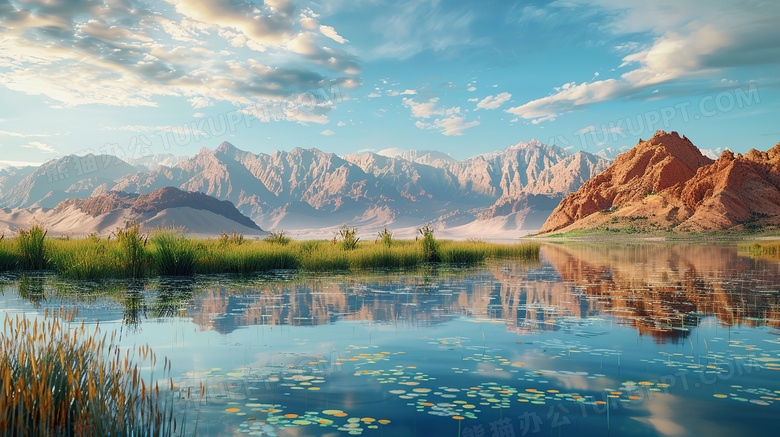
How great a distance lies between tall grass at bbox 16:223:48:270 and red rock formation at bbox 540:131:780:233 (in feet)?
454

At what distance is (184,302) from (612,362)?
12.1 metres

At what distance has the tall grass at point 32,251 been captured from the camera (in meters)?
25.5

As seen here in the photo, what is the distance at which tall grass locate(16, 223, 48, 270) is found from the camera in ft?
83.6

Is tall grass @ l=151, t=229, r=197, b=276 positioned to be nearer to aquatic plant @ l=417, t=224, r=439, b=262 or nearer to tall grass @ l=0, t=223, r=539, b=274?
tall grass @ l=0, t=223, r=539, b=274

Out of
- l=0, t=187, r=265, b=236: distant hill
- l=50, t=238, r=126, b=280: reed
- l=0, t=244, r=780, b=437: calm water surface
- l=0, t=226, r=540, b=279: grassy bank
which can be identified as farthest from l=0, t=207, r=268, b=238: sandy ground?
l=0, t=244, r=780, b=437: calm water surface

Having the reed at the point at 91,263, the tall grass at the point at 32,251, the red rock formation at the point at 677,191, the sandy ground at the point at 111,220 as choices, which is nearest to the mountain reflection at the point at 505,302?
the reed at the point at 91,263

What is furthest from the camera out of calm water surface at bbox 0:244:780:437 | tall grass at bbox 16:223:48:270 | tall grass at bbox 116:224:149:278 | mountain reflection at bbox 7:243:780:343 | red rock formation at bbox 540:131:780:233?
red rock formation at bbox 540:131:780:233

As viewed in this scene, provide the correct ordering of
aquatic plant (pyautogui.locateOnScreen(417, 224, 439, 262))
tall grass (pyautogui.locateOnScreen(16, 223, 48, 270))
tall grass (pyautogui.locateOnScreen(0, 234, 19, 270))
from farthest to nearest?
aquatic plant (pyautogui.locateOnScreen(417, 224, 439, 262)) → tall grass (pyautogui.locateOnScreen(0, 234, 19, 270)) → tall grass (pyautogui.locateOnScreen(16, 223, 48, 270))

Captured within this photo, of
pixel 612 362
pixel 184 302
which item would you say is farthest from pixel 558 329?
pixel 184 302

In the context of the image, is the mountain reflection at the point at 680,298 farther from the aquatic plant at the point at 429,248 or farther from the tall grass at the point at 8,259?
the tall grass at the point at 8,259

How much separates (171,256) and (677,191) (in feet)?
513

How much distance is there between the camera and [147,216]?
129500 millimetres

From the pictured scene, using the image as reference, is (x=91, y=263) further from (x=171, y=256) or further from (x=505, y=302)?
(x=505, y=302)

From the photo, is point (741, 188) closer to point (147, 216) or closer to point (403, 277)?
point (403, 277)
